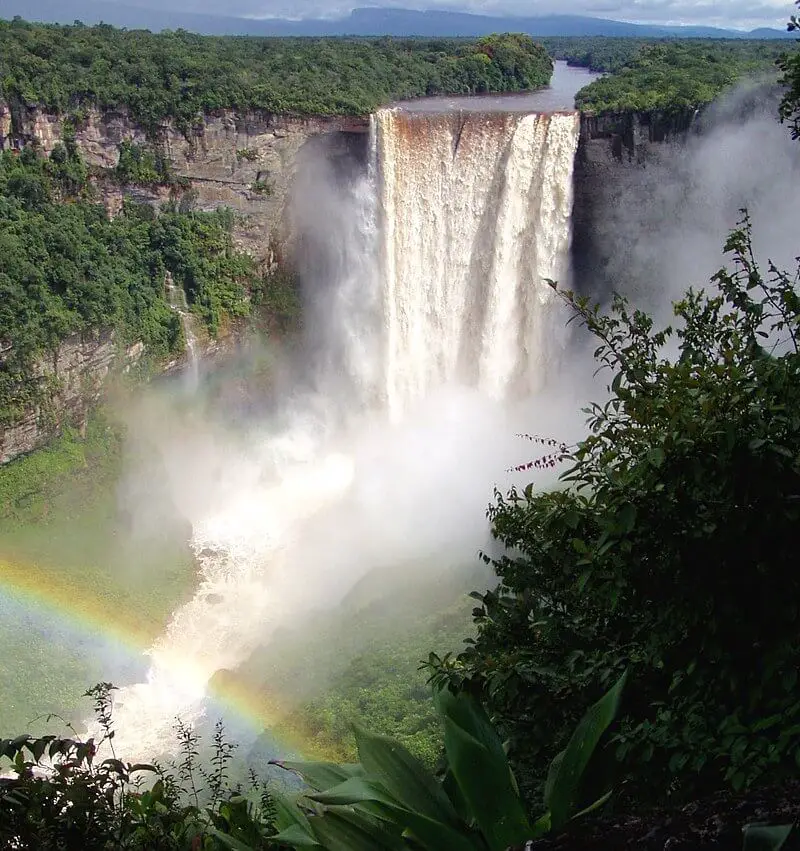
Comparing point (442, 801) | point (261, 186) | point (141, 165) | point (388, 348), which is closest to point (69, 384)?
point (141, 165)

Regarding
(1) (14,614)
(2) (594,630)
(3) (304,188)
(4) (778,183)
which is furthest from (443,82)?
(2) (594,630)

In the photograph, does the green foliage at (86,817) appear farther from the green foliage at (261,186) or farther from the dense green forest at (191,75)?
the green foliage at (261,186)

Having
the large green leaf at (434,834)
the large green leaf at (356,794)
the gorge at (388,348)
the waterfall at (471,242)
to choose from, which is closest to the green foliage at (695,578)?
the large green leaf at (434,834)

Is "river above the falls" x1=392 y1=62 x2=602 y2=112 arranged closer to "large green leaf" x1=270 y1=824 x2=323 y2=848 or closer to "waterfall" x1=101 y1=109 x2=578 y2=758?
"waterfall" x1=101 y1=109 x2=578 y2=758

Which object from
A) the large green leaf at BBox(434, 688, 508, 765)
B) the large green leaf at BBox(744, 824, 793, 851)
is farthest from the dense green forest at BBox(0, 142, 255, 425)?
the large green leaf at BBox(744, 824, 793, 851)

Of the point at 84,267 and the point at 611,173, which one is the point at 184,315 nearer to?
the point at 84,267

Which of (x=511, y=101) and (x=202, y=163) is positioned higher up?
(x=511, y=101)
